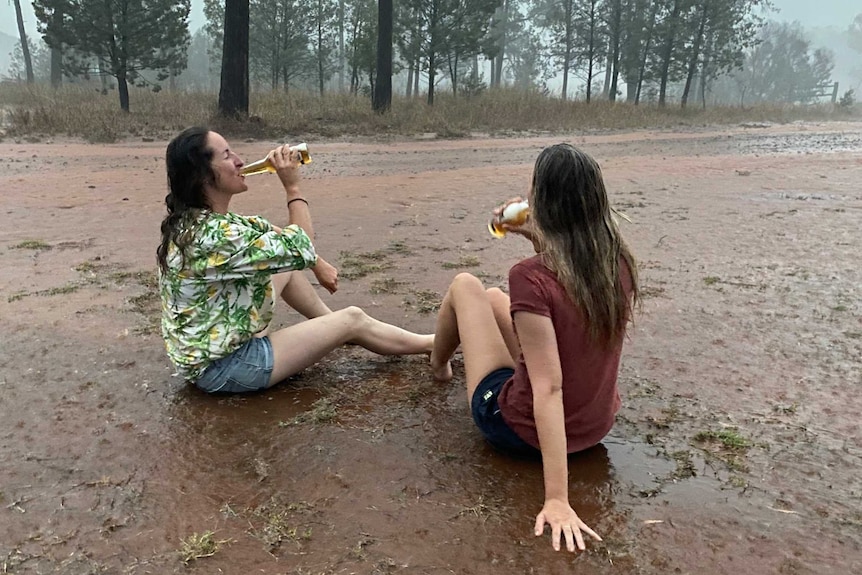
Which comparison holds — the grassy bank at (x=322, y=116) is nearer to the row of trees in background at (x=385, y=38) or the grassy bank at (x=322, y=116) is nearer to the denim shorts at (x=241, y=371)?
the row of trees in background at (x=385, y=38)

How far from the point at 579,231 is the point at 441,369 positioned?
127 cm

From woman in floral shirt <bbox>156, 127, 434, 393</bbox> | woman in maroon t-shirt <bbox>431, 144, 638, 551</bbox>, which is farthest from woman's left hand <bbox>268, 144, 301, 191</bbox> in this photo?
woman in maroon t-shirt <bbox>431, 144, 638, 551</bbox>

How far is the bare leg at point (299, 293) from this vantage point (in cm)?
358

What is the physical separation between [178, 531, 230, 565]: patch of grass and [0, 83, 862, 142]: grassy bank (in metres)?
13.1

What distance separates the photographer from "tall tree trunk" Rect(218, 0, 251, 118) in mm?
14961

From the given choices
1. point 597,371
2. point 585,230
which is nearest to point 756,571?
point 597,371

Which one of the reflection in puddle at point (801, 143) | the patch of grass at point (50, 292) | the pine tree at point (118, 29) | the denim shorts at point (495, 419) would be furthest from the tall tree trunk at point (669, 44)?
the denim shorts at point (495, 419)

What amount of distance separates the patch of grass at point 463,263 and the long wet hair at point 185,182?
8.59 feet

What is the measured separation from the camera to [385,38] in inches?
760

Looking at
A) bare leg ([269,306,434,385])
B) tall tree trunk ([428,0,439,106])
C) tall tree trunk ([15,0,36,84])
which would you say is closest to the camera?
bare leg ([269,306,434,385])

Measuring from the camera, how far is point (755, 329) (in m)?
4.00

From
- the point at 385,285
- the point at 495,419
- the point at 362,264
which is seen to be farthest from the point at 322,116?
the point at 495,419

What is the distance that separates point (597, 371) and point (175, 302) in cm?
179

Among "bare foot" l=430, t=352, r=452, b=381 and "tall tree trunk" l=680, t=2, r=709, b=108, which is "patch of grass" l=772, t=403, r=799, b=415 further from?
"tall tree trunk" l=680, t=2, r=709, b=108
